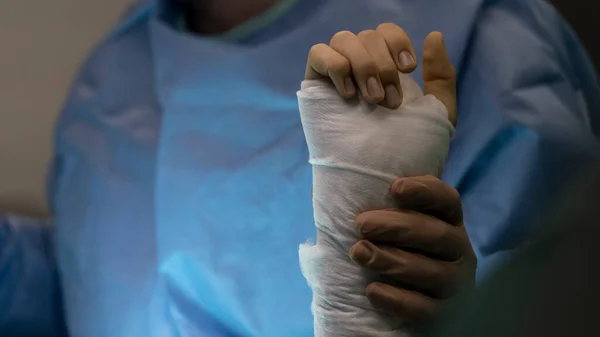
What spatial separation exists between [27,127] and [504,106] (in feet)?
2.58

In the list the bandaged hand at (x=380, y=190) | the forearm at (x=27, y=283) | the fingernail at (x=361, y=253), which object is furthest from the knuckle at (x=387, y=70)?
the forearm at (x=27, y=283)

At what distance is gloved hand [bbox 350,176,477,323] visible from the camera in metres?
0.39

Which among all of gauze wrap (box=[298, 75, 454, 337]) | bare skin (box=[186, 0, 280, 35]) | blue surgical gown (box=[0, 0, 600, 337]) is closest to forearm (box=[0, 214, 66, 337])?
blue surgical gown (box=[0, 0, 600, 337])

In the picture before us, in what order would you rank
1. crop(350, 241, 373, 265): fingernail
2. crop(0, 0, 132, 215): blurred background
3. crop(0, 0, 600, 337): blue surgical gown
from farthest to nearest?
crop(0, 0, 132, 215): blurred background → crop(0, 0, 600, 337): blue surgical gown → crop(350, 241, 373, 265): fingernail

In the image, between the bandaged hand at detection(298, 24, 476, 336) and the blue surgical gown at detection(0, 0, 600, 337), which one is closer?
the bandaged hand at detection(298, 24, 476, 336)

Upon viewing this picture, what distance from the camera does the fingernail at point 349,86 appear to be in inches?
15.7

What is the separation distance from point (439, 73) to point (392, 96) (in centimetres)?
6

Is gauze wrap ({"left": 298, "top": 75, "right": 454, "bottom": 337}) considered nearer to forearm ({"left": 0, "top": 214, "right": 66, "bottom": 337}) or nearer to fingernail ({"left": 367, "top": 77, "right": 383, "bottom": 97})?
fingernail ({"left": 367, "top": 77, "right": 383, "bottom": 97})

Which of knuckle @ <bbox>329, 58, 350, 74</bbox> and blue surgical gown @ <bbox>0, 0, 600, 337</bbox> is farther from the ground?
knuckle @ <bbox>329, 58, 350, 74</bbox>

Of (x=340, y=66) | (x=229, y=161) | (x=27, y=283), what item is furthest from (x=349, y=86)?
(x=27, y=283)

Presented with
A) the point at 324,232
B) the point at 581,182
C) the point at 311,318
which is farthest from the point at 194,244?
the point at 581,182

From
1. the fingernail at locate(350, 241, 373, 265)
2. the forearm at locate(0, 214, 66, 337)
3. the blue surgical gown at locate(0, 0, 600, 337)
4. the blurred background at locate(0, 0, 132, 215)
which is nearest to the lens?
the fingernail at locate(350, 241, 373, 265)

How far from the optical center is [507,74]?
532 mm

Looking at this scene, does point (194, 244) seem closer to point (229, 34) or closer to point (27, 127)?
point (229, 34)
